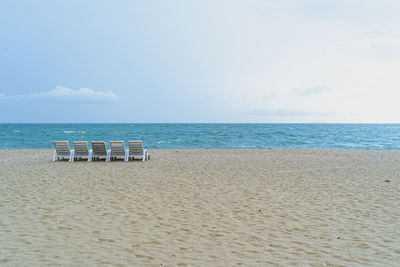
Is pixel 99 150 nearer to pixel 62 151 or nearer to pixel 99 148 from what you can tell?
pixel 99 148

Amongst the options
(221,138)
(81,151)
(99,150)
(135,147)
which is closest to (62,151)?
→ (81,151)

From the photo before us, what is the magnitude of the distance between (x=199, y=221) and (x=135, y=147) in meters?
8.88

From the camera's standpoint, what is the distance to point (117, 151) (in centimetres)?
1348

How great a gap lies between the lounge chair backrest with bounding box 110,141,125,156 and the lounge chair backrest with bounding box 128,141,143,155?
1.15ft

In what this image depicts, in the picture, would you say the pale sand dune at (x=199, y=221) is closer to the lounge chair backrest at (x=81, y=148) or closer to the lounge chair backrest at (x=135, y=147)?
the lounge chair backrest at (x=81, y=148)

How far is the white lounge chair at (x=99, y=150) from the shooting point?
43.7 ft

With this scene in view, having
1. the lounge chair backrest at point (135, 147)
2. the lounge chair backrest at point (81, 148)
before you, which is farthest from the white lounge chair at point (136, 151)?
the lounge chair backrest at point (81, 148)

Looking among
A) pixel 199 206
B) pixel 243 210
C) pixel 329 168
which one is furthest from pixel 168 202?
pixel 329 168

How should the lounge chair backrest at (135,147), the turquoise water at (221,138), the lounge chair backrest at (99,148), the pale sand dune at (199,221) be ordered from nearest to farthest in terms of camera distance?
1. the pale sand dune at (199,221)
2. the lounge chair backrest at (99,148)
3. the lounge chair backrest at (135,147)
4. the turquoise water at (221,138)

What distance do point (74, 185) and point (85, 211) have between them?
2.69m

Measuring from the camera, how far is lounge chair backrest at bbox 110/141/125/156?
13328mm

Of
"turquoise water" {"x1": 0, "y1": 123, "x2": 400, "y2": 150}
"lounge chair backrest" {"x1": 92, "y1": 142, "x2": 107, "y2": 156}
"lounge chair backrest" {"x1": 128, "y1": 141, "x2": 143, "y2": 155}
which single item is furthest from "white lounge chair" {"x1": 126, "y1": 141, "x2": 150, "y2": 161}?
"turquoise water" {"x1": 0, "y1": 123, "x2": 400, "y2": 150}

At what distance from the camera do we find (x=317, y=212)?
5734mm

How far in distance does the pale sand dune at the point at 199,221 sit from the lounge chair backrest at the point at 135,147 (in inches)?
163
